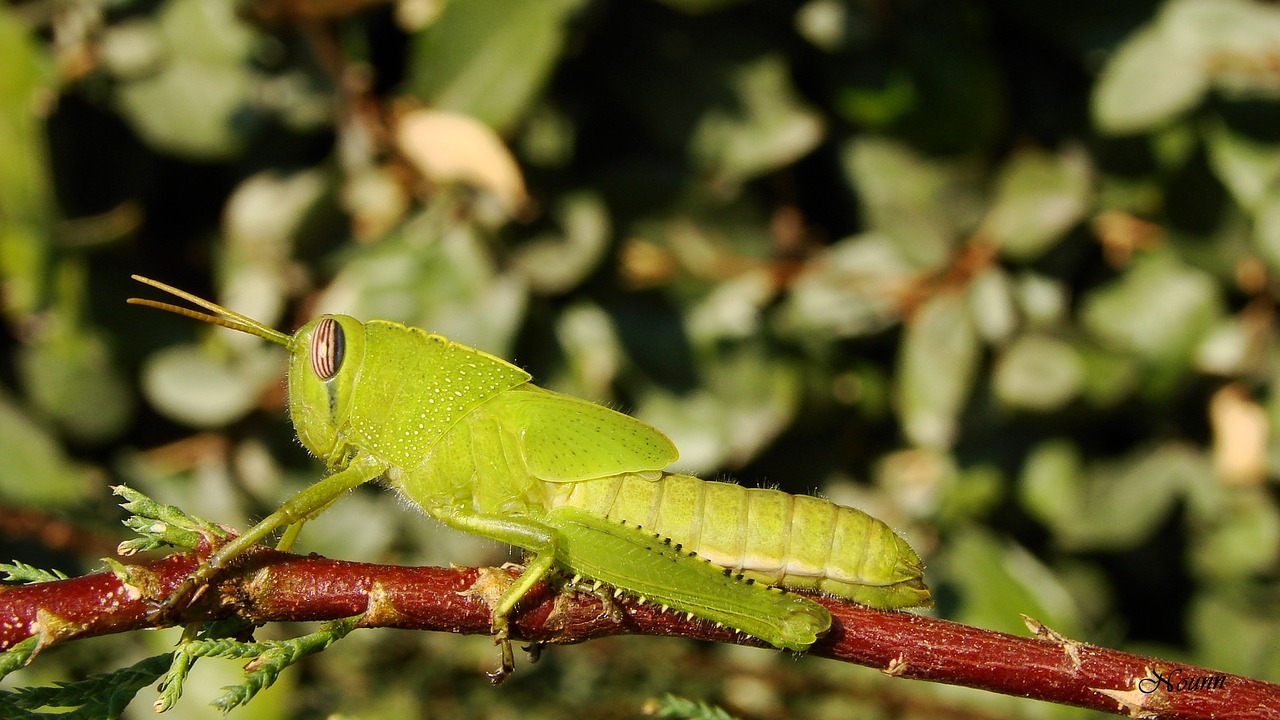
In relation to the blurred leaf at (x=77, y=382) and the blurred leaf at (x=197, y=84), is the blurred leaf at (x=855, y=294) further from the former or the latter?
the blurred leaf at (x=77, y=382)

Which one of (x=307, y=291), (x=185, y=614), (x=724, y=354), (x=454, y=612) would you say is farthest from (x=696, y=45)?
(x=185, y=614)

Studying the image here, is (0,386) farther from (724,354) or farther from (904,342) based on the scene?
(904,342)

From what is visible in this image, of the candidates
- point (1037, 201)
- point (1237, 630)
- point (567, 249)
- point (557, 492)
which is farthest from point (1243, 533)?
point (557, 492)

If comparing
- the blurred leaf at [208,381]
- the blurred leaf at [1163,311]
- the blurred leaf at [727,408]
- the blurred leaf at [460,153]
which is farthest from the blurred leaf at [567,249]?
the blurred leaf at [1163,311]

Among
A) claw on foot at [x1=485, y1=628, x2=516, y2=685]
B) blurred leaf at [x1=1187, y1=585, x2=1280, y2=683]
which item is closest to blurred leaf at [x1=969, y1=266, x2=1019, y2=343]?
blurred leaf at [x1=1187, y1=585, x2=1280, y2=683]

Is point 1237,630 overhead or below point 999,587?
below

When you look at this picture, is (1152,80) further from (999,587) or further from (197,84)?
(197,84)
